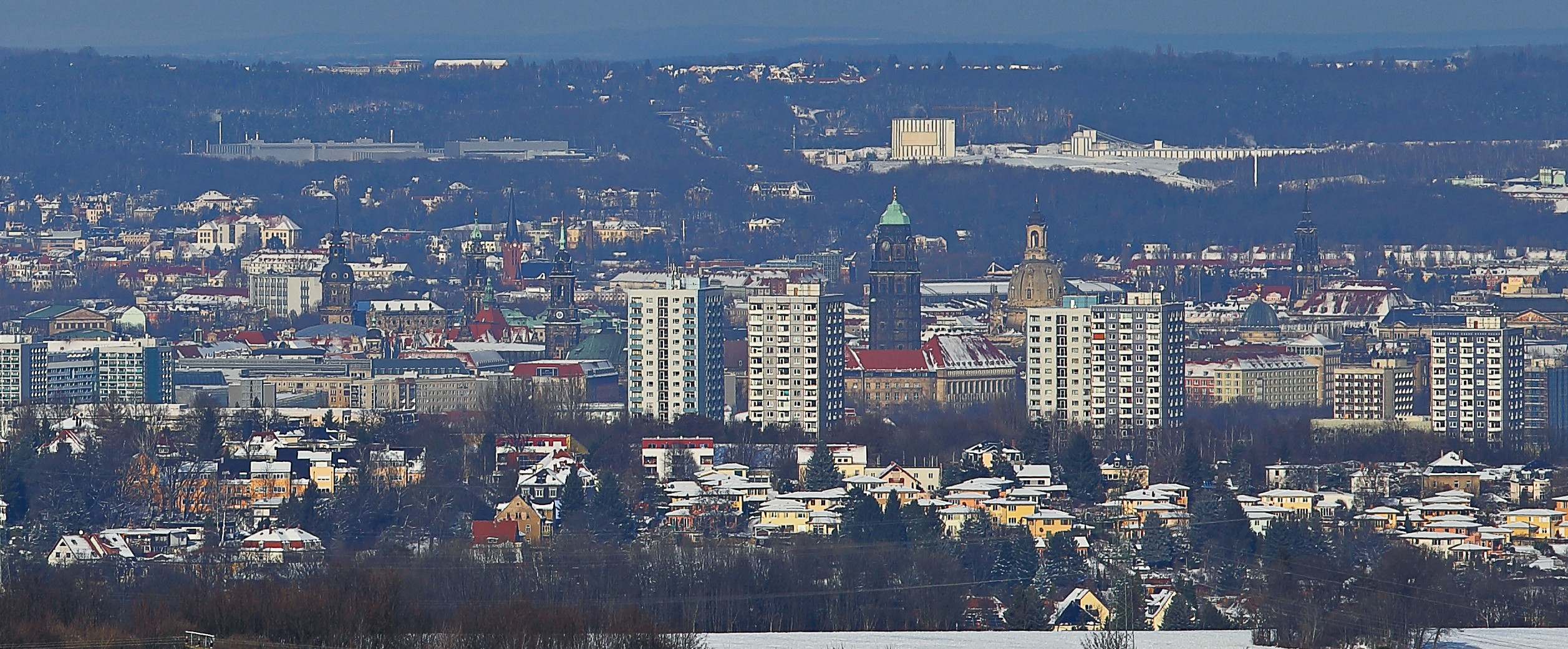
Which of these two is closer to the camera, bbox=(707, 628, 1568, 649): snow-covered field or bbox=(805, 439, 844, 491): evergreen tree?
bbox=(707, 628, 1568, 649): snow-covered field

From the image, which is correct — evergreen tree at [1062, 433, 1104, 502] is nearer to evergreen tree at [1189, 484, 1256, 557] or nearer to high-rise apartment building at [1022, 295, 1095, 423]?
evergreen tree at [1189, 484, 1256, 557]

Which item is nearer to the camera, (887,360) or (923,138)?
(887,360)

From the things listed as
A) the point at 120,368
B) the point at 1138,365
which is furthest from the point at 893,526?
the point at 120,368

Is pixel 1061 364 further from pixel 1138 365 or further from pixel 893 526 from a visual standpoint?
pixel 893 526

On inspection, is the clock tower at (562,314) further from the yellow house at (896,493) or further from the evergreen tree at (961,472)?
the yellow house at (896,493)

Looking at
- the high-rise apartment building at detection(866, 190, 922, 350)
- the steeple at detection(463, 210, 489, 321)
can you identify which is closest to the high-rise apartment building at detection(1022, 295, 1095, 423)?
the high-rise apartment building at detection(866, 190, 922, 350)

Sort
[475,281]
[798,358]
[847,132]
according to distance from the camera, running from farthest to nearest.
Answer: [847,132]
[475,281]
[798,358]

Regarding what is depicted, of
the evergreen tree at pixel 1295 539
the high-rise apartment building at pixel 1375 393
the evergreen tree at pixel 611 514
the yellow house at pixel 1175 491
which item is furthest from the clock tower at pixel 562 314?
the evergreen tree at pixel 1295 539
